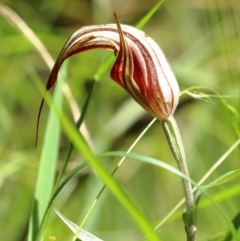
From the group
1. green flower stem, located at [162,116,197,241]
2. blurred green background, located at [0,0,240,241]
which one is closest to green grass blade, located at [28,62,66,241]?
green flower stem, located at [162,116,197,241]

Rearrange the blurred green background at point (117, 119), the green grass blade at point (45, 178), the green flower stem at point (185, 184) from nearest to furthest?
the green flower stem at point (185, 184) < the green grass blade at point (45, 178) < the blurred green background at point (117, 119)

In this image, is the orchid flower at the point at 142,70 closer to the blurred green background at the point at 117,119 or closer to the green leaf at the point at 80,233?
the green leaf at the point at 80,233

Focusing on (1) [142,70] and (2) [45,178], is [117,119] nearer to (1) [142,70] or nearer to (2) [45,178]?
(2) [45,178]

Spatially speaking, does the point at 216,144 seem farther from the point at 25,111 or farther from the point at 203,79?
the point at 25,111

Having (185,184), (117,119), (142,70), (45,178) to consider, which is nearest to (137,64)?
(142,70)

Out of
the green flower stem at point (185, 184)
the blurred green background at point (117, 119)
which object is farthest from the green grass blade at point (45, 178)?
the blurred green background at point (117, 119)

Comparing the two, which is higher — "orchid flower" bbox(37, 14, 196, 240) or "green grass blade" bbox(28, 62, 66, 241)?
"orchid flower" bbox(37, 14, 196, 240)

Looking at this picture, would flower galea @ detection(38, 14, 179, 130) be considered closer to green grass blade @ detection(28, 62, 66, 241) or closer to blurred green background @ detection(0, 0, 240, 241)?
green grass blade @ detection(28, 62, 66, 241)

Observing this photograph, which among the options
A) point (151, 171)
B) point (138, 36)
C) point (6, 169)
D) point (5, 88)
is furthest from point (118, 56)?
point (151, 171)
